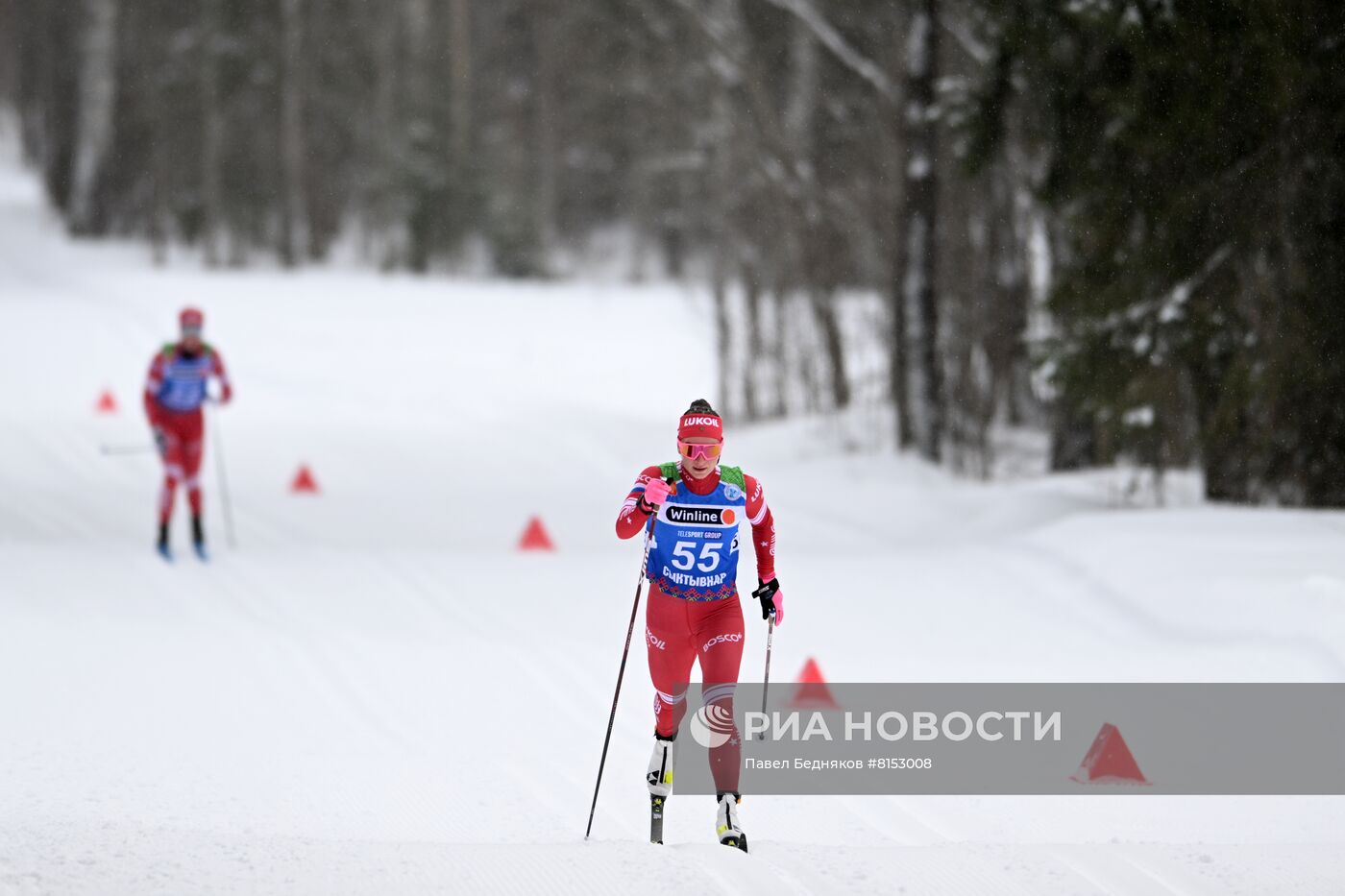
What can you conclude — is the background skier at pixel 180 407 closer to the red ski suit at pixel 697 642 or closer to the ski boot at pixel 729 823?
the red ski suit at pixel 697 642

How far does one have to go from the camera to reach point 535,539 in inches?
526

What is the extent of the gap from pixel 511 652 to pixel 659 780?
3.83 meters

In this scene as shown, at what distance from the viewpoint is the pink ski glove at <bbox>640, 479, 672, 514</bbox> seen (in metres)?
5.96

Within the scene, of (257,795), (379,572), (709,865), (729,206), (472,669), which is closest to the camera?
(709,865)

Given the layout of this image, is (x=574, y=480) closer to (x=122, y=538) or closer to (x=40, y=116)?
(x=122, y=538)

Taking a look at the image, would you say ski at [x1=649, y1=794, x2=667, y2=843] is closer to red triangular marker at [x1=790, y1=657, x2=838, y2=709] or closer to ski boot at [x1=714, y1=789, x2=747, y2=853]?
ski boot at [x1=714, y1=789, x2=747, y2=853]

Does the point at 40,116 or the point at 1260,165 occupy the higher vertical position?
the point at 40,116

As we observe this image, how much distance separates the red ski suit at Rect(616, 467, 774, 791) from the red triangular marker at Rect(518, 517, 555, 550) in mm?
7108

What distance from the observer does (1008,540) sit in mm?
12484

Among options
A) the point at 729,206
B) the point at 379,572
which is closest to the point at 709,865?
the point at 379,572

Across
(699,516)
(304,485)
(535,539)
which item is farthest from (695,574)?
(304,485)

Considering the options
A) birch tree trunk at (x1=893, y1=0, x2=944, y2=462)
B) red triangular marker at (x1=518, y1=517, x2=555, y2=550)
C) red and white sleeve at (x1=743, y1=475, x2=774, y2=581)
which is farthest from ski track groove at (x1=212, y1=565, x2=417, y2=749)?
birch tree trunk at (x1=893, y1=0, x2=944, y2=462)

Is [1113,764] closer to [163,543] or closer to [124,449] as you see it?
[163,543]

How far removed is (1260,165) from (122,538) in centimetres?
1058
